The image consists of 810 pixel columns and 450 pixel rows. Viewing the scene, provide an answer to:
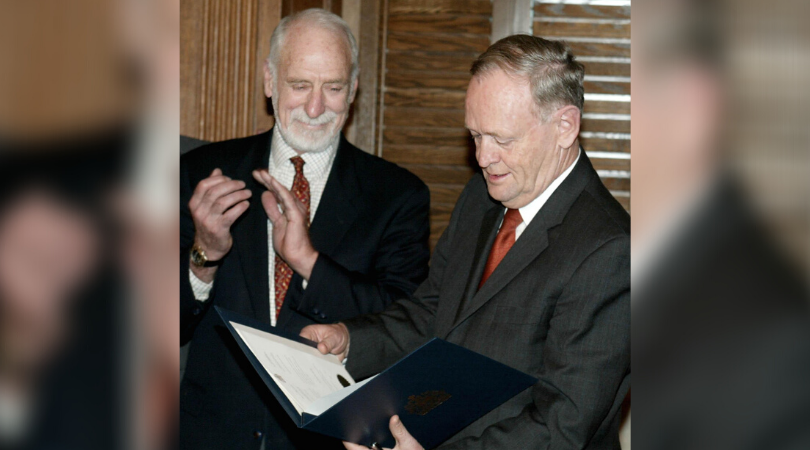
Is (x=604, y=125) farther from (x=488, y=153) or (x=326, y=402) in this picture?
(x=326, y=402)

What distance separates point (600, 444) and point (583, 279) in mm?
396

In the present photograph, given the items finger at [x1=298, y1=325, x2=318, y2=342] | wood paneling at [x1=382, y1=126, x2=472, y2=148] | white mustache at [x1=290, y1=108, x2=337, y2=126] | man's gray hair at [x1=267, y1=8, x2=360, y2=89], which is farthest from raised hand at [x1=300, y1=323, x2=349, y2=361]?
wood paneling at [x1=382, y1=126, x2=472, y2=148]

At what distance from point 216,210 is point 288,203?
0.72 feet

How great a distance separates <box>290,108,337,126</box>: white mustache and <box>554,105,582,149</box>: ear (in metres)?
0.89

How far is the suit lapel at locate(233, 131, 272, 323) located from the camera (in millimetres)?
2361

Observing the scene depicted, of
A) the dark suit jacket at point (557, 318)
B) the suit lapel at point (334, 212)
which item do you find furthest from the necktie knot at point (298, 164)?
the dark suit jacket at point (557, 318)

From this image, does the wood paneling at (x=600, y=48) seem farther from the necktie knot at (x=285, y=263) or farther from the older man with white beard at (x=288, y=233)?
the necktie knot at (x=285, y=263)

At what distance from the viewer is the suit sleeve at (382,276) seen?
2281 millimetres

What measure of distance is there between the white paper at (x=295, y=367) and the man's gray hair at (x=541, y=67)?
0.83 m

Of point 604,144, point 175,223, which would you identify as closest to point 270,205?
point 604,144

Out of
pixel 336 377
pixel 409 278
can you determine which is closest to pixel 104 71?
pixel 336 377

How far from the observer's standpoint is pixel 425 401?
5.47 feet

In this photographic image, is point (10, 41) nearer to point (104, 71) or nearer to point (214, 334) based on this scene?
point (104, 71)

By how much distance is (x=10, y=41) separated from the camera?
0.24 meters
